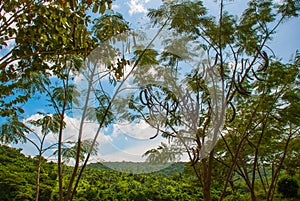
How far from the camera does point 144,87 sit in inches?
46.6

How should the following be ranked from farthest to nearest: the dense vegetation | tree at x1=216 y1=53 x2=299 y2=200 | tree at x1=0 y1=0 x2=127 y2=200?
the dense vegetation, tree at x1=216 y1=53 x2=299 y2=200, tree at x1=0 y1=0 x2=127 y2=200

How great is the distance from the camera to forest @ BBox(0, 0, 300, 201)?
4.14 ft

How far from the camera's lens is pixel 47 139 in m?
4.45

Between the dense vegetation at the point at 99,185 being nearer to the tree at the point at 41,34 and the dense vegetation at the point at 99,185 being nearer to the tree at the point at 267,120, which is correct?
the tree at the point at 267,120

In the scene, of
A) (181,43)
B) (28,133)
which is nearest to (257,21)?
(181,43)

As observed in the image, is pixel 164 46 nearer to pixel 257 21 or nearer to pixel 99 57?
pixel 99 57

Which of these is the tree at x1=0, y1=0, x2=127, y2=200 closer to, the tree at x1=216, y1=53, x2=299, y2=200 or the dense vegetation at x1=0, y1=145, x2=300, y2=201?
the tree at x1=216, y1=53, x2=299, y2=200

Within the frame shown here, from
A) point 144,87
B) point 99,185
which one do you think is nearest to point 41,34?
point 144,87

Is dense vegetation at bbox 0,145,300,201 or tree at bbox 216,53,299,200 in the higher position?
tree at bbox 216,53,299,200

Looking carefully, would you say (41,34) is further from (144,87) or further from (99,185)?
(99,185)

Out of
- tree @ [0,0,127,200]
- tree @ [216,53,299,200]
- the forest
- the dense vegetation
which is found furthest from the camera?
the dense vegetation

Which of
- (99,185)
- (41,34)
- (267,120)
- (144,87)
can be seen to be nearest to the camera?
(144,87)

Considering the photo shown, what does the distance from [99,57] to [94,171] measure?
18.6 feet

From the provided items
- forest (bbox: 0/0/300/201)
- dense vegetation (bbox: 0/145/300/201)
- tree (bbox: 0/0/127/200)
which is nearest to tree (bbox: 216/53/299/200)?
forest (bbox: 0/0/300/201)
